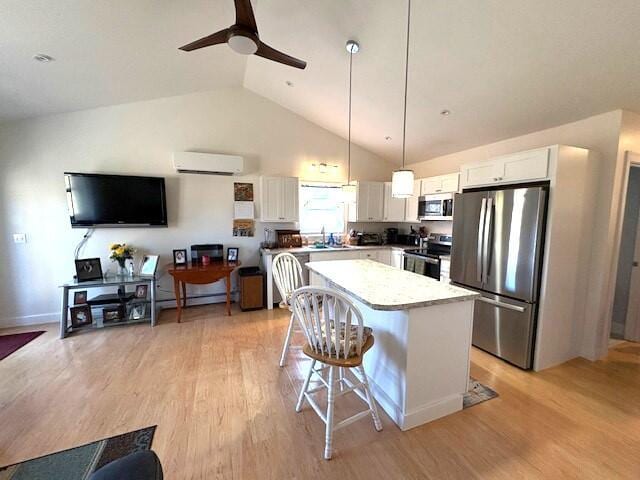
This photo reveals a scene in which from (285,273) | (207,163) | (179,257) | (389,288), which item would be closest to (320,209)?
(207,163)

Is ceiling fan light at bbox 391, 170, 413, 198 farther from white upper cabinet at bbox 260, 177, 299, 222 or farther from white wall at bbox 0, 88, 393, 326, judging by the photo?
white wall at bbox 0, 88, 393, 326

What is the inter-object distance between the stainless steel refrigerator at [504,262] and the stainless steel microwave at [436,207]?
87 centimetres

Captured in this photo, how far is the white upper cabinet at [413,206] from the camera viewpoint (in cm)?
443

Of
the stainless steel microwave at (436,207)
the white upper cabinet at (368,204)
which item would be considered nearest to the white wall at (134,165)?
the white upper cabinet at (368,204)

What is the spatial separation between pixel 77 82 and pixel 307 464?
4151 mm

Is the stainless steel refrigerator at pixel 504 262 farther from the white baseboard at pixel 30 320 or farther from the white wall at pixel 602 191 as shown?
the white baseboard at pixel 30 320

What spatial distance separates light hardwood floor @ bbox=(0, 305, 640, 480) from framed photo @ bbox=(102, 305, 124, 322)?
569 millimetres

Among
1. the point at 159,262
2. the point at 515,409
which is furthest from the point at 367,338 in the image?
the point at 159,262

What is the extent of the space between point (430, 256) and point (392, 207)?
1376mm

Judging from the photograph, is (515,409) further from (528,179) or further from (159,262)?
(159,262)

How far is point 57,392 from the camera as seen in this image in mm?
2162

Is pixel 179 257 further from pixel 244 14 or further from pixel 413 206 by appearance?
pixel 413 206

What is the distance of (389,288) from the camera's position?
1944 mm

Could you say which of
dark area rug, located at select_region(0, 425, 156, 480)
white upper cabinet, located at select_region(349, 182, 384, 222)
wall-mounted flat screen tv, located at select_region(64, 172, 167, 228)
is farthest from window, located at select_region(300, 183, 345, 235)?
dark area rug, located at select_region(0, 425, 156, 480)
